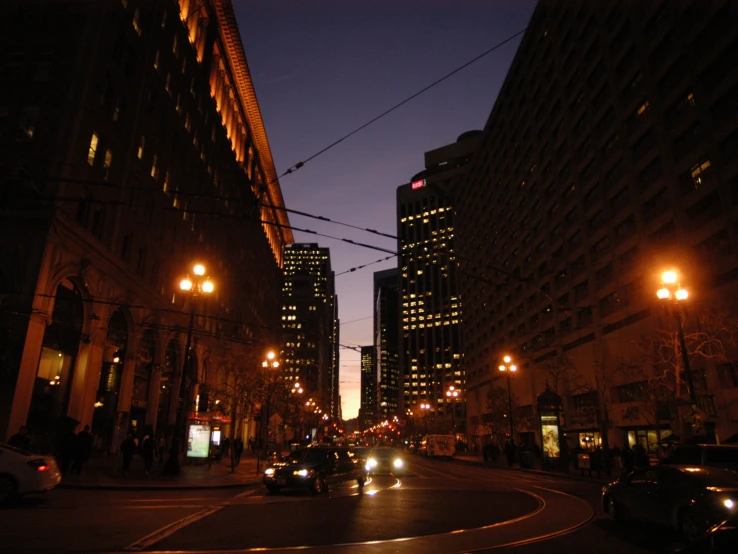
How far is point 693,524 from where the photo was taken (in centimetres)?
888

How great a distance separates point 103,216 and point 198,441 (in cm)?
1454

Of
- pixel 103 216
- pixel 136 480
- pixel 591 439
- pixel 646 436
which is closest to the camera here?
pixel 136 480

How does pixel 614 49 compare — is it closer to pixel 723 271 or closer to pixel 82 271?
pixel 723 271

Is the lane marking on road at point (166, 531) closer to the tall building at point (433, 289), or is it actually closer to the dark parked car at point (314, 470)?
Result: the dark parked car at point (314, 470)

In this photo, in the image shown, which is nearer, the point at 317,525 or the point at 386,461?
the point at 317,525

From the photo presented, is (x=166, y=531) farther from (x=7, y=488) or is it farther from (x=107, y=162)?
(x=107, y=162)

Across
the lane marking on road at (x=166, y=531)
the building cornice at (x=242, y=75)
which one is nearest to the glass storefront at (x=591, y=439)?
the building cornice at (x=242, y=75)

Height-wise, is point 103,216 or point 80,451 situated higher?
point 103,216

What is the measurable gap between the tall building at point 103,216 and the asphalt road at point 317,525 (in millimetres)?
8473

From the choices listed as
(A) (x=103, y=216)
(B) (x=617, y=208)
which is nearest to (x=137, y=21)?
(A) (x=103, y=216)

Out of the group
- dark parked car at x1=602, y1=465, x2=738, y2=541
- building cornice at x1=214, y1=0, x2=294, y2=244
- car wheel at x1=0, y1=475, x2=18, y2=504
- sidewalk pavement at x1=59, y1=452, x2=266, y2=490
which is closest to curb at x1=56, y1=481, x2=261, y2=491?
sidewalk pavement at x1=59, y1=452, x2=266, y2=490

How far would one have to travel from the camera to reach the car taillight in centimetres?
1232

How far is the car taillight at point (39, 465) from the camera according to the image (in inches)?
485

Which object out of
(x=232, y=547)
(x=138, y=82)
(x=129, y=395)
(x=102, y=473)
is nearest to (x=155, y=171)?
(x=138, y=82)
